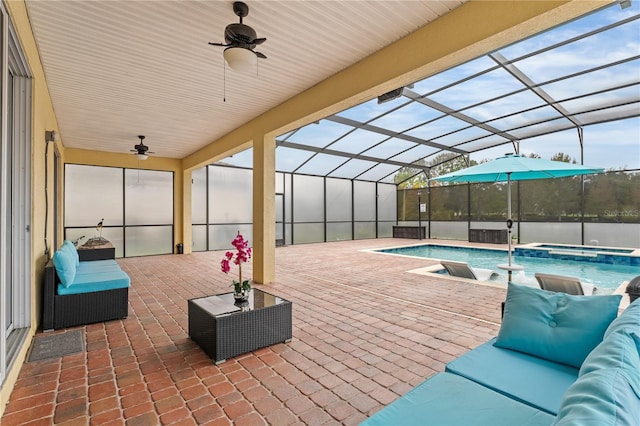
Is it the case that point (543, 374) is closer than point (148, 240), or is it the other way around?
point (543, 374)

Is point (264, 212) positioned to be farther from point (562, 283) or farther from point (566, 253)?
point (566, 253)

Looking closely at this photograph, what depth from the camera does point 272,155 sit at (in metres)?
5.84

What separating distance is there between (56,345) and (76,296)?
0.62 m

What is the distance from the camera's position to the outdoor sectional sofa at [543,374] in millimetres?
826

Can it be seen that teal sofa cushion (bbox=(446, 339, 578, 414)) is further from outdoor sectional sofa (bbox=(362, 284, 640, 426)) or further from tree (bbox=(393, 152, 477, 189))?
tree (bbox=(393, 152, 477, 189))

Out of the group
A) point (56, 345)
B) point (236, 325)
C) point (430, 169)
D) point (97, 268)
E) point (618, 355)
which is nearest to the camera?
point (618, 355)

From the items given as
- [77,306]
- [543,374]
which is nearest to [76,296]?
[77,306]

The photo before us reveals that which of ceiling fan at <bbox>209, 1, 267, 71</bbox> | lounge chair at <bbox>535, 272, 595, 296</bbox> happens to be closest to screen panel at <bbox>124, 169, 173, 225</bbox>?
ceiling fan at <bbox>209, 1, 267, 71</bbox>

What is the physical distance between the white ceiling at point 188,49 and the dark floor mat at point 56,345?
3099 mm

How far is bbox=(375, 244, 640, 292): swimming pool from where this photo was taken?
21.0 feet

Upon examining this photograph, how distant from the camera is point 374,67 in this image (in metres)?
3.68

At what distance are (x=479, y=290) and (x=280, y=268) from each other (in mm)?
4018

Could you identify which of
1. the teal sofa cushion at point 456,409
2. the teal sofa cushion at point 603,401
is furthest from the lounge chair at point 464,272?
the teal sofa cushion at point 603,401

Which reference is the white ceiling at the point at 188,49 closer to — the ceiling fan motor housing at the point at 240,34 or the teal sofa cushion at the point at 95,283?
the ceiling fan motor housing at the point at 240,34
